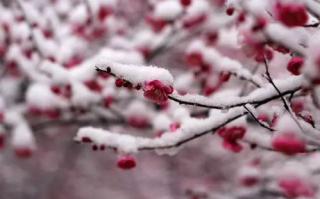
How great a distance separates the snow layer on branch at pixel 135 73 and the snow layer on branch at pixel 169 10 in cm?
256

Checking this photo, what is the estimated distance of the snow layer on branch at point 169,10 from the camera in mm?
3961

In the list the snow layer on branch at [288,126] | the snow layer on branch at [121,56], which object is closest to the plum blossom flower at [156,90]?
the snow layer on branch at [288,126]

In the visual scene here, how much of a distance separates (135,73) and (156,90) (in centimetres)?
8

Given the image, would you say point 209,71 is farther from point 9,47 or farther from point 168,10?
point 9,47

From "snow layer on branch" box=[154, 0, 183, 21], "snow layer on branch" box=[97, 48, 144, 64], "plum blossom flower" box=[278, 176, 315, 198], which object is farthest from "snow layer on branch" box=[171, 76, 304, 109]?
"snow layer on branch" box=[154, 0, 183, 21]

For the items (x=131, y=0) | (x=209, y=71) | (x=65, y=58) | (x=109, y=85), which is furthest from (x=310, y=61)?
(x=131, y=0)

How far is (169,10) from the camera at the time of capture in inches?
157

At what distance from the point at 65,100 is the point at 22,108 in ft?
2.11

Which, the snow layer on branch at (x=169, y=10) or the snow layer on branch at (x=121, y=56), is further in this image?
the snow layer on branch at (x=169, y=10)

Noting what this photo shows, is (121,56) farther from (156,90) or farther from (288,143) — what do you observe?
(288,143)

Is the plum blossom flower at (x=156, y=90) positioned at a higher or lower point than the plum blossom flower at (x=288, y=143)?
higher

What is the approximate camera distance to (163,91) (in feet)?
4.76

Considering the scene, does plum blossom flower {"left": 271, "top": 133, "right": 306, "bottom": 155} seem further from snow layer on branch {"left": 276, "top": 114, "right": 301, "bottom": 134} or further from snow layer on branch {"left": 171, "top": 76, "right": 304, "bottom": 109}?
snow layer on branch {"left": 171, "top": 76, "right": 304, "bottom": 109}

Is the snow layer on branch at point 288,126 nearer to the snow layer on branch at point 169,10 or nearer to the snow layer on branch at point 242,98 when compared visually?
the snow layer on branch at point 242,98
